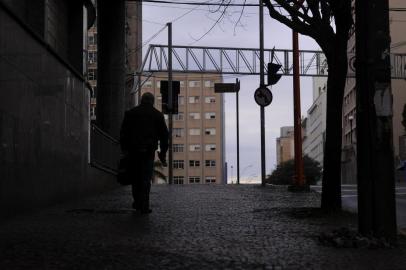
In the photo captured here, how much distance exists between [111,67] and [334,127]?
1491 cm

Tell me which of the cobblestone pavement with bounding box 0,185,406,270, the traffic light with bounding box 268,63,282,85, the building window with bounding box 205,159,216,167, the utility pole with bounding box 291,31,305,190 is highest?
the building window with bounding box 205,159,216,167

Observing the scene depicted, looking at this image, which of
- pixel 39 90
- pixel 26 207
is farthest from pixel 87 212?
pixel 39 90

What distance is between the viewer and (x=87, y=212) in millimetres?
10023

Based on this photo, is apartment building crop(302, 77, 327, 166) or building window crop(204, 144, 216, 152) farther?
building window crop(204, 144, 216, 152)

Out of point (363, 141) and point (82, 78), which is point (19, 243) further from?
point (82, 78)

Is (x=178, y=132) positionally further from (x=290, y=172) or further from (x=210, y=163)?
(x=290, y=172)

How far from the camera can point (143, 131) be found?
1014 cm

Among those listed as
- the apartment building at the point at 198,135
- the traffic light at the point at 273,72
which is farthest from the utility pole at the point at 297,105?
the apartment building at the point at 198,135

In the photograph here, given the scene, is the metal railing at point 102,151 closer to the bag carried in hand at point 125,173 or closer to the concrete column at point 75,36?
the concrete column at point 75,36

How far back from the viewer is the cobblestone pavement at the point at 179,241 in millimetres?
5902

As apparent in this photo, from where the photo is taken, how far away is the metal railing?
53.5 feet

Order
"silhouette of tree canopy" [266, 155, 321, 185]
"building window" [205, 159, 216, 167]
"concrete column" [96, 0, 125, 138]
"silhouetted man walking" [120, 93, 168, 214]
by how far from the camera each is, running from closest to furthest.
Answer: "silhouetted man walking" [120, 93, 168, 214], "concrete column" [96, 0, 125, 138], "silhouette of tree canopy" [266, 155, 321, 185], "building window" [205, 159, 216, 167]

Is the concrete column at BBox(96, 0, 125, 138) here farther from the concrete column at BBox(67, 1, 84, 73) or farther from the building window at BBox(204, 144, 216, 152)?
the building window at BBox(204, 144, 216, 152)

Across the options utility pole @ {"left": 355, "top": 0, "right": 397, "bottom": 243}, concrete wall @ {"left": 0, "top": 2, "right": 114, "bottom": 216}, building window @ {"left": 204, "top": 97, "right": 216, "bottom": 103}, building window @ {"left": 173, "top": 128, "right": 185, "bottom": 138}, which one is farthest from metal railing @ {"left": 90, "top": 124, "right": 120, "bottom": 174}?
building window @ {"left": 173, "top": 128, "right": 185, "bottom": 138}
